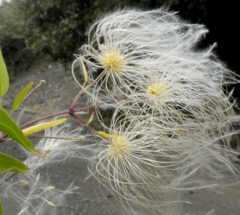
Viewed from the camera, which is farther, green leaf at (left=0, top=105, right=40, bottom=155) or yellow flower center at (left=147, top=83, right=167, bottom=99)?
yellow flower center at (left=147, top=83, right=167, bottom=99)

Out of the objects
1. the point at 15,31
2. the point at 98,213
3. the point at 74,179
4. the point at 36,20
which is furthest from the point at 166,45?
the point at 15,31

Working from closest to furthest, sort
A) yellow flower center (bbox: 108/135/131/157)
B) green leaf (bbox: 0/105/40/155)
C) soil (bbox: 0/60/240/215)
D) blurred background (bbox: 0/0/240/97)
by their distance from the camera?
green leaf (bbox: 0/105/40/155) → yellow flower center (bbox: 108/135/131/157) → soil (bbox: 0/60/240/215) → blurred background (bbox: 0/0/240/97)

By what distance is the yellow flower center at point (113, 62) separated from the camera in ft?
1.71

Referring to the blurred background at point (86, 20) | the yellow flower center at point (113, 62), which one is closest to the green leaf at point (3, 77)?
the yellow flower center at point (113, 62)

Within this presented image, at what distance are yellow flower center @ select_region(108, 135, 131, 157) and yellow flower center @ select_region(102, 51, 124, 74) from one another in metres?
0.14

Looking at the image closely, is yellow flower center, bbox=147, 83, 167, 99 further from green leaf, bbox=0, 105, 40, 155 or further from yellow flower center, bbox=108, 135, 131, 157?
green leaf, bbox=0, 105, 40, 155

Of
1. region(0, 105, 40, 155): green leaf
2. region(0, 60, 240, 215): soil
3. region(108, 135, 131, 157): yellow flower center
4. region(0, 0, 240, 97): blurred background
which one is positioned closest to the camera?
region(0, 105, 40, 155): green leaf

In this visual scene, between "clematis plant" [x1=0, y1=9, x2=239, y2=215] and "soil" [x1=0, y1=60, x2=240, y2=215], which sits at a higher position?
"clematis plant" [x1=0, y1=9, x2=239, y2=215]

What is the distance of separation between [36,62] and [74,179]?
13.9 ft

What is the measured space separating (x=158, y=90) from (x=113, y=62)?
11cm

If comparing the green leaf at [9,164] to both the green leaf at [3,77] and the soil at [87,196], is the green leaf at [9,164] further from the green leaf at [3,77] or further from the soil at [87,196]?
the soil at [87,196]

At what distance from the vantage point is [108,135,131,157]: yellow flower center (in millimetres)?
490

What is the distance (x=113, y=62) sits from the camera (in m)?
0.53

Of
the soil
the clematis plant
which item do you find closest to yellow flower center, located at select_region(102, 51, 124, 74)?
the clematis plant
